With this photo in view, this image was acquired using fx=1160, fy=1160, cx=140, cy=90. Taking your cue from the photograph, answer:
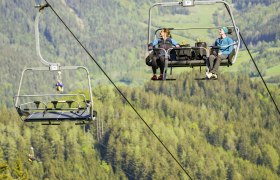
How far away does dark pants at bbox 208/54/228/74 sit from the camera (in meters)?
41.5

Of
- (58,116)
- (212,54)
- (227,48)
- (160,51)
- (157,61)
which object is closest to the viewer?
(58,116)

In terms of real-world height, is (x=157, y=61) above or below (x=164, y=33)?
below

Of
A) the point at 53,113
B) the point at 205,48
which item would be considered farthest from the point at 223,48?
the point at 53,113

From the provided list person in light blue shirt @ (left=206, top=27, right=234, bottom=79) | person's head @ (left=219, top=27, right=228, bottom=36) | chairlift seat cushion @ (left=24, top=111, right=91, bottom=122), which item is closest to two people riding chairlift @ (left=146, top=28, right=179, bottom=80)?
person in light blue shirt @ (left=206, top=27, right=234, bottom=79)

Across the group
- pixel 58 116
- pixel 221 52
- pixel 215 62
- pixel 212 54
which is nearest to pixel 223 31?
pixel 221 52

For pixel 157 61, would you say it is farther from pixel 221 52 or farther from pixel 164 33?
pixel 221 52

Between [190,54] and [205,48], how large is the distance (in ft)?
3.81

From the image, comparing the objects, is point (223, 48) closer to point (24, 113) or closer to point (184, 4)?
point (184, 4)

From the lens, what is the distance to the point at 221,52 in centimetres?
4225

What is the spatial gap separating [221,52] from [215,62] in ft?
2.06

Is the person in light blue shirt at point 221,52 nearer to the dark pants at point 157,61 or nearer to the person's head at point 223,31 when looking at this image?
the person's head at point 223,31

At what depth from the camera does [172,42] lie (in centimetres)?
4388

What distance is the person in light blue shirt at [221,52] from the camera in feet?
136

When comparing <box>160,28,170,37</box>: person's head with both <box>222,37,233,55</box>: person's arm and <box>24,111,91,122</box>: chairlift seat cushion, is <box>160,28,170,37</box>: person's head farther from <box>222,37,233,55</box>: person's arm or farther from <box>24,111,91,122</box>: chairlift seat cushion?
<box>24,111,91,122</box>: chairlift seat cushion
